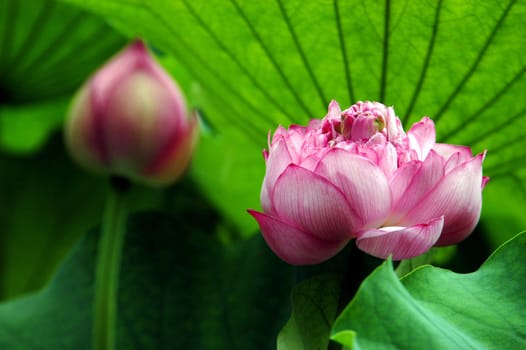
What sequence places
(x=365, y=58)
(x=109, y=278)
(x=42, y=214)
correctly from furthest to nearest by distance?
1. (x=42, y=214)
2. (x=109, y=278)
3. (x=365, y=58)

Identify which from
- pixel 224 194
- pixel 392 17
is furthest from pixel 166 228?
pixel 392 17

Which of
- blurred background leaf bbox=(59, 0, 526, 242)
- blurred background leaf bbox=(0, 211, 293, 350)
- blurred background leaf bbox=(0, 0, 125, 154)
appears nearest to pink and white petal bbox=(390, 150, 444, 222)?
blurred background leaf bbox=(59, 0, 526, 242)

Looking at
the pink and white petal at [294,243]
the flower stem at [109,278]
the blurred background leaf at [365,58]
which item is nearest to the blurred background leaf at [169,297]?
the flower stem at [109,278]

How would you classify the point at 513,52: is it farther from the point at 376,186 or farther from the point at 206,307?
the point at 206,307

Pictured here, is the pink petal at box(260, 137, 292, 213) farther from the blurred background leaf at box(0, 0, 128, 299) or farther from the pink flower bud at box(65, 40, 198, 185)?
the blurred background leaf at box(0, 0, 128, 299)

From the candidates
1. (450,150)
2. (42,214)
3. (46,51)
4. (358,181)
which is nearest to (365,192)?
(358,181)

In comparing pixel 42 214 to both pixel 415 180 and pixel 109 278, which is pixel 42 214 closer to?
pixel 109 278

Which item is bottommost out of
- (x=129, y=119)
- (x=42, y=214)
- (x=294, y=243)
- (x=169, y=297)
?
(x=42, y=214)
